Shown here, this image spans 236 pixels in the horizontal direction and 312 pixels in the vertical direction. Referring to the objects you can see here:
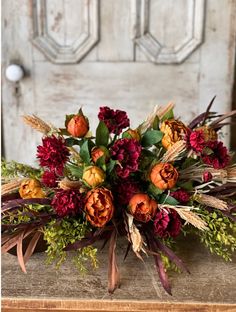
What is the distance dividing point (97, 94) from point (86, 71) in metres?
0.10

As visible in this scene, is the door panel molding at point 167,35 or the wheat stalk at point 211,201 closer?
the wheat stalk at point 211,201

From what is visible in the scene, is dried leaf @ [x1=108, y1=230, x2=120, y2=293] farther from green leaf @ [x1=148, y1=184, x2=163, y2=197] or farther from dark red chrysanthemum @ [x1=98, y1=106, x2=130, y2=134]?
dark red chrysanthemum @ [x1=98, y1=106, x2=130, y2=134]

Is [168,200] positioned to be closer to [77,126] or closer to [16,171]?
[77,126]

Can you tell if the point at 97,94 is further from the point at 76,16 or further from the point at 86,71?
the point at 76,16

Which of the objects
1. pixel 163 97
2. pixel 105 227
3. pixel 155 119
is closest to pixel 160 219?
pixel 105 227

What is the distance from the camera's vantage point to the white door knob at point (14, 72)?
197cm

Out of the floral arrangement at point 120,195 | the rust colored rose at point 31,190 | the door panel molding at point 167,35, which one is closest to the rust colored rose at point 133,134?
the floral arrangement at point 120,195

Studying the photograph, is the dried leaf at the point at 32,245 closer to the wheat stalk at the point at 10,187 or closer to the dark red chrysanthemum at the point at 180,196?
the wheat stalk at the point at 10,187

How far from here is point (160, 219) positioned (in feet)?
3.19

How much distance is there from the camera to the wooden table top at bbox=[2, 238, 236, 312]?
92 centimetres

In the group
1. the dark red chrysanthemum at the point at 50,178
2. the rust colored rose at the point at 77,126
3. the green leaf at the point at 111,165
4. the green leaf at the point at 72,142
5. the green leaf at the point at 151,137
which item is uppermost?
the rust colored rose at the point at 77,126

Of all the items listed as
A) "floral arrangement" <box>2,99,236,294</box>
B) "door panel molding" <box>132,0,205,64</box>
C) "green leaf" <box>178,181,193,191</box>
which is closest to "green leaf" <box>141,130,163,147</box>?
"floral arrangement" <box>2,99,236,294</box>

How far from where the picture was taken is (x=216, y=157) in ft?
3.44

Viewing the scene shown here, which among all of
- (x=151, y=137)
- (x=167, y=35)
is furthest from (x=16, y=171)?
(x=167, y=35)
